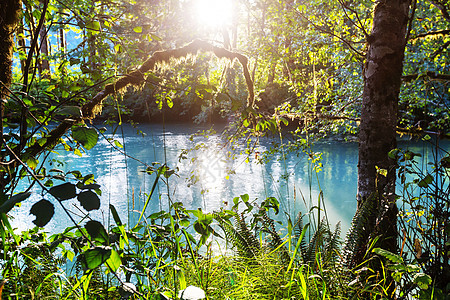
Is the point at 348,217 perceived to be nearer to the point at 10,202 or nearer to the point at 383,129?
the point at 383,129

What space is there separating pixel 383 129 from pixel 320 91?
230cm

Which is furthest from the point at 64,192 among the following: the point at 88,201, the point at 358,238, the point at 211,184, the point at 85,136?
the point at 211,184

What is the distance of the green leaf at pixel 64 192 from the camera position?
67 cm

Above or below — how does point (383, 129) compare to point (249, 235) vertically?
above

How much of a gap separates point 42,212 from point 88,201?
0.08 m

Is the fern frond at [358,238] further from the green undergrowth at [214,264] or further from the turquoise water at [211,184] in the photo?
the turquoise water at [211,184]

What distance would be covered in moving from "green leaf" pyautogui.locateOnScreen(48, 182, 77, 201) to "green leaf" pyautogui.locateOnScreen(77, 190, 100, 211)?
0.06ft

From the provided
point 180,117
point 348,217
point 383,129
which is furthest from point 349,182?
point 180,117

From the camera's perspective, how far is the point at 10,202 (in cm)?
60

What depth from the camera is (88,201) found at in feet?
2.28

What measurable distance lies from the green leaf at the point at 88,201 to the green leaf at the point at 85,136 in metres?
0.13

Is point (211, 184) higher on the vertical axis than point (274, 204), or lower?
lower

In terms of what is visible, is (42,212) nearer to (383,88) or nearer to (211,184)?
(383,88)

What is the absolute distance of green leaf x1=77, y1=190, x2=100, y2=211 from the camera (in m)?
0.68
